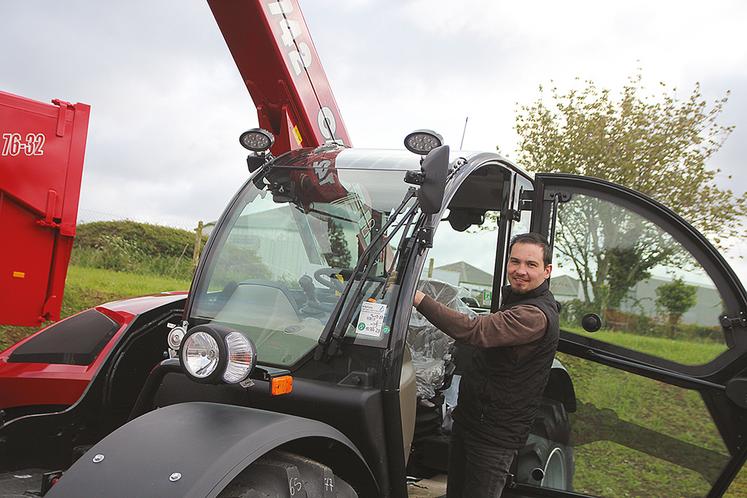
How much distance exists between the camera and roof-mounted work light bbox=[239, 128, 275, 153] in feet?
11.0

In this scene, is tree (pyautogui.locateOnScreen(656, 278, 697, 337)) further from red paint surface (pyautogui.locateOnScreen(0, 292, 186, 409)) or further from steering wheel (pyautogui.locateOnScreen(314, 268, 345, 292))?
red paint surface (pyautogui.locateOnScreen(0, 292, 186, 409))

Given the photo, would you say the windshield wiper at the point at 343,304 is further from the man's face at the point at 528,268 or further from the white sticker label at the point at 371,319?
the man's face at the point at 528,268

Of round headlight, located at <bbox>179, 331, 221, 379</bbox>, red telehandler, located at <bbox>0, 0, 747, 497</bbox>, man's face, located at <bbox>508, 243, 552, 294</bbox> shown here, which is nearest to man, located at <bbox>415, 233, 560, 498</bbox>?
man's face, located at <bbox>508, 243, 552, 294</bbox>

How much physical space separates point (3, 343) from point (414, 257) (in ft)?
21.8

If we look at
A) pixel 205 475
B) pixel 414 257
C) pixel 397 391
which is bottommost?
pixel 205 475

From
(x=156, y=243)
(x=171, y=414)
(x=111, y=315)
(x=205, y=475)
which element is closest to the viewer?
(x=205, y=475)

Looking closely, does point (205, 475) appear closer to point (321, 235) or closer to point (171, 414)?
point (171, 414)

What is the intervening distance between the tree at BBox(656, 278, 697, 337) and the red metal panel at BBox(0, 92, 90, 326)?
3.61 meters

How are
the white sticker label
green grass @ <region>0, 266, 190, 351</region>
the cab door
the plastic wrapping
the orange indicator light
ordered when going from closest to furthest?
1. the orange indicator light
2. the white sticker label
3. the cab door
4. the plastic wrapping
5. green grass @ <region>0, 266, 190, 351</region>

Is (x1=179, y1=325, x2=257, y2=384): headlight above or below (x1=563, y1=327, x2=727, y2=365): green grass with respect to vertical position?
below

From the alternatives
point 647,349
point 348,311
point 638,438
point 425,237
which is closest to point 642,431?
point 638,438

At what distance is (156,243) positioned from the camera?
12.6m

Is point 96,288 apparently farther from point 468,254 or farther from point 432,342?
point 468,254

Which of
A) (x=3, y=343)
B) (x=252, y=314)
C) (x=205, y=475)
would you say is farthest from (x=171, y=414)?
(x=3, y=343)
